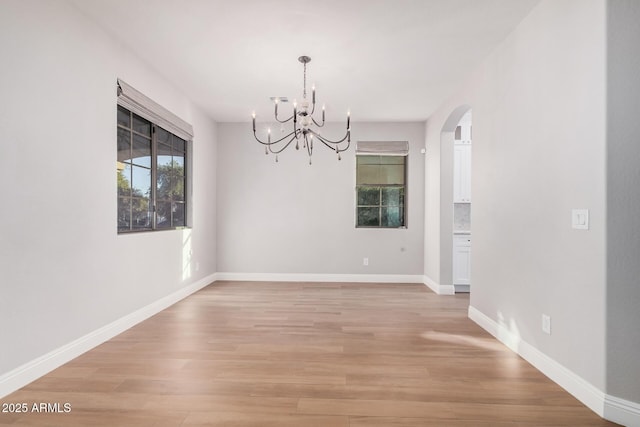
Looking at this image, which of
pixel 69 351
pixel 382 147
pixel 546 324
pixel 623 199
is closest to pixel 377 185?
pixel 382 147

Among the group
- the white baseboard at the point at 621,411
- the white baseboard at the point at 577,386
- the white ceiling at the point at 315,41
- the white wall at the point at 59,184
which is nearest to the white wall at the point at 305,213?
the white ceiling at the point at 315,41

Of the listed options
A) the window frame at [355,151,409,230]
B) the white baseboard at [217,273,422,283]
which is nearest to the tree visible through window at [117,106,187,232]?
the white baseboard at [217,273,422,283]

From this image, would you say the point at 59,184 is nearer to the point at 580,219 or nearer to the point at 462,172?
the point at 580,219

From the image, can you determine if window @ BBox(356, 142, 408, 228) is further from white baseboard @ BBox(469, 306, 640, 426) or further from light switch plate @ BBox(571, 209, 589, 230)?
light switch plate @ BBox(571, 209, 589, 230)

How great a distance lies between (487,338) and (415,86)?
113 inches

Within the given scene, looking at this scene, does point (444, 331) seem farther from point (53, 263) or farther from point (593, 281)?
point (53, 263)

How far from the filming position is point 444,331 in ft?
11.6

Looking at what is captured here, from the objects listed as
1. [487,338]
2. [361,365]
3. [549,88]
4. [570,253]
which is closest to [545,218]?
[570,253]

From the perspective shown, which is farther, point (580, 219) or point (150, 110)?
point (150, 110)

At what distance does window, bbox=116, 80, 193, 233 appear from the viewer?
3.54 meters

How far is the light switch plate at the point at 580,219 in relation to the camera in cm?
216

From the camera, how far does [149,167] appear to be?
161 inches

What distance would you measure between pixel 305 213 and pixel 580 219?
4.33 metres

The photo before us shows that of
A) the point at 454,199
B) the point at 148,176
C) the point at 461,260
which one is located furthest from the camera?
the point at 454,199
